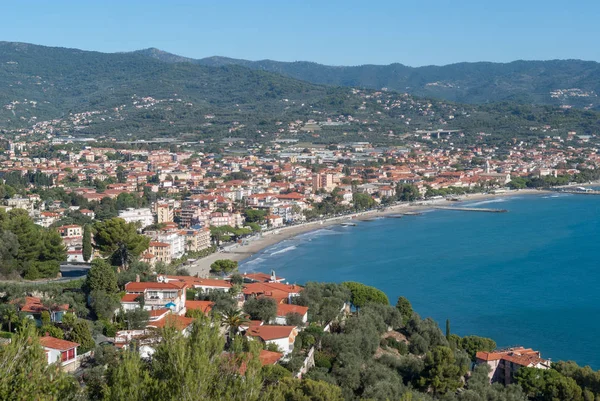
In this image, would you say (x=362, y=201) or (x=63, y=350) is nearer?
(x=63, y=350)

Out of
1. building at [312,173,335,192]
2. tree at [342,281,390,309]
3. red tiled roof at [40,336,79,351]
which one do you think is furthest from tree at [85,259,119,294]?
building at [312,173,335,192]

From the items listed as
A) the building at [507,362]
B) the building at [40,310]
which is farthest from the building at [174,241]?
the building at [507,362]

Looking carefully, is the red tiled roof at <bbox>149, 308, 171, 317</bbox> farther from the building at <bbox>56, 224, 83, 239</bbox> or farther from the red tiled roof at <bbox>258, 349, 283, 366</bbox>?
the building at <bbox>56, 224, 83, 239</bbox>

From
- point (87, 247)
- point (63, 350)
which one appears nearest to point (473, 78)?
point (87, 247)

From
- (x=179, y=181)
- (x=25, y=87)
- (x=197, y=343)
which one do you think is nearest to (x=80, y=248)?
(x=197, y=343)

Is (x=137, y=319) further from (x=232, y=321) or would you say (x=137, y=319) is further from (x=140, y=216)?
(x=140, y=216)

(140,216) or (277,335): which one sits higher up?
(277,335)

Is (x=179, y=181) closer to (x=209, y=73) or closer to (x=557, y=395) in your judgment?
(x=557, y=395)
